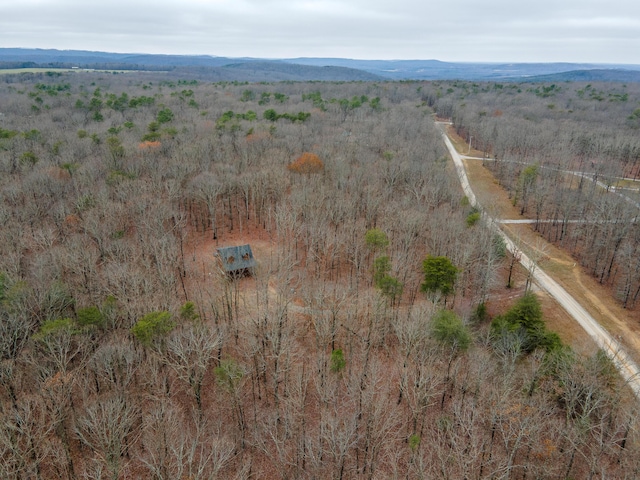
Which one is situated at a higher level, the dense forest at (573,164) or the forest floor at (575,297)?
the dense forest at (573,164)

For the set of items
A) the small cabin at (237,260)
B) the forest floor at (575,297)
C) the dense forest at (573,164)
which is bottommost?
the forest floor at (575,297)

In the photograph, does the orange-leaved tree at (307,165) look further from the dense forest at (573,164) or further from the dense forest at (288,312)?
the dense forest at (573,164)

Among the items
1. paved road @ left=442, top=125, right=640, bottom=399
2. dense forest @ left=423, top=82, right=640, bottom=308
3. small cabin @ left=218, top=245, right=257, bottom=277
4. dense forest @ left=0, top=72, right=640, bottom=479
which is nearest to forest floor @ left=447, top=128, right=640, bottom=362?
paved road @ left=442, top=125, right=640, bottom=399

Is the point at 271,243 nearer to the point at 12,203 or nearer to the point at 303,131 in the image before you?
the point at 12,203

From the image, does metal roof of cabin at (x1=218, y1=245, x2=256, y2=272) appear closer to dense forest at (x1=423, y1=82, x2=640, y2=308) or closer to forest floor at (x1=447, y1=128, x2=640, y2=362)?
forest floor at (x1=447, y1=128, x2=640, y2=362)

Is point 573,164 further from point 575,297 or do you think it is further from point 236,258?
point 236,258

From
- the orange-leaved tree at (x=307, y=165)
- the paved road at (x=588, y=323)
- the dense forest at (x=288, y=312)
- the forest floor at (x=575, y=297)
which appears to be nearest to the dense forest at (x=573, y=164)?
the dense forest at (x=288, y=312)
